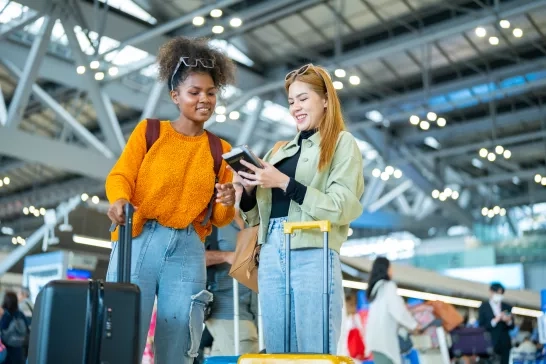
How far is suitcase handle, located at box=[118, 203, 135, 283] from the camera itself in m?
2.92

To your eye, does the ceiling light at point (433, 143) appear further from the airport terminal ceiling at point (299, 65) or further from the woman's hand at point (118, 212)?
the woman's hand at point (118, 212)

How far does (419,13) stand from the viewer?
651 inches

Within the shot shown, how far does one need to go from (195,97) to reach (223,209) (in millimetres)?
496

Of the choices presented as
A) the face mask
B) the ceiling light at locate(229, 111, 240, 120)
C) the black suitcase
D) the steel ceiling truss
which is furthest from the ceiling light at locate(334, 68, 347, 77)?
the black suitcase

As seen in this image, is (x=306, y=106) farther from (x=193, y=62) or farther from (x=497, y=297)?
(x=497, y=297)

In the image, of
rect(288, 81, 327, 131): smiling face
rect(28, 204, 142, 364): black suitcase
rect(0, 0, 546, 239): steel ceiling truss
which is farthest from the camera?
rect(0, 0, 546, 239): steel ceiling truss

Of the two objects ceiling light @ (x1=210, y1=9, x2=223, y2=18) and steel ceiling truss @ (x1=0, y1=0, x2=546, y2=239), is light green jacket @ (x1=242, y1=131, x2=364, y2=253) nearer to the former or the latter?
ceiling light @ (x1=210, y1=9, x2=223, y2=18)

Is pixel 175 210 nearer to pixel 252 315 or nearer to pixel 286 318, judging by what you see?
pixel 286 318

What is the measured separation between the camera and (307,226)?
3031 mm

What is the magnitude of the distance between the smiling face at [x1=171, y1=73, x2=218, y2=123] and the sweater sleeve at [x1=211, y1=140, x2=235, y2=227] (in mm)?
211

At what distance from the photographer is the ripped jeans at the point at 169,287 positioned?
3102 mm

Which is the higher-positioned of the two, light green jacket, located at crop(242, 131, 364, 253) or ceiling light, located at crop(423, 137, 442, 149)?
ceiling light, located at crop(423, 137, 442, 149)

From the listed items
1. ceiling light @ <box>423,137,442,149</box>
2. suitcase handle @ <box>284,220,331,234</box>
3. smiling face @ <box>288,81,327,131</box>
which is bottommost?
suitcase handle @ <box>284,220,331,234</box>

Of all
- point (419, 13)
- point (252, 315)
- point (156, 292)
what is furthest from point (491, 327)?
point (156, 292)
